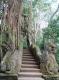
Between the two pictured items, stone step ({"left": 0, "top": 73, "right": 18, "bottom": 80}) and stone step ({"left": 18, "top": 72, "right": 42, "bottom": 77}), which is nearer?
stone step ({"left": 0, "top": 73, "right": 18, "bottom": 80})

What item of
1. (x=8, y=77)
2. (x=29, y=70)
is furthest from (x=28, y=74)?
(x=8, y=77)

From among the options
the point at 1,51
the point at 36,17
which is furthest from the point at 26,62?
the point at 36,17

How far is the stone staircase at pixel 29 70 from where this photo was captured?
873 centimetres

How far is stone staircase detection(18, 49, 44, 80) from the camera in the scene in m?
8.73

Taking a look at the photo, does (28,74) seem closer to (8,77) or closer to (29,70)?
(29,70)

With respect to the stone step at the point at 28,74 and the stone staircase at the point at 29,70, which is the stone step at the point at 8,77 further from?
the stone step at the point at 28,74

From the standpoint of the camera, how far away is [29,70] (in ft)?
30.9

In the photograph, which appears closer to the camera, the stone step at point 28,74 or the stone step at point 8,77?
the stone step at point 8,77

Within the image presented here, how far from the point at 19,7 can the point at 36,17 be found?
26.2 ft

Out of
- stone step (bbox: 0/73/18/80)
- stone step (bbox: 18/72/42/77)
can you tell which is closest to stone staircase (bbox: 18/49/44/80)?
stone step (bbox: 18/72/42/77)

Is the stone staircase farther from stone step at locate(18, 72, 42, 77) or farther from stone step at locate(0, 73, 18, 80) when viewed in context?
stone step at locate(0, 73, 18, 80)

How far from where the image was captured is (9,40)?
9.16 m

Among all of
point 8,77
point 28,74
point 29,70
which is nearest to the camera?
point 8,77

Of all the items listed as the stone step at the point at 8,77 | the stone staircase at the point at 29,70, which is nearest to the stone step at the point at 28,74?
the stone staircase at the point at 29,70
